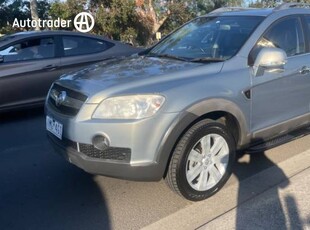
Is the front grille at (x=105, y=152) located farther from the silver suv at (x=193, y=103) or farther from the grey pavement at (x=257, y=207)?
the grey pavement at (x=257, y=207)

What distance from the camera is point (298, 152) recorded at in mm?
4797

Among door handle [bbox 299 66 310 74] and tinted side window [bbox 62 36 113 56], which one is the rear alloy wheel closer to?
door handle [bbox 299 66 310 74]

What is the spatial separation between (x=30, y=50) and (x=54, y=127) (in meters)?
3.33

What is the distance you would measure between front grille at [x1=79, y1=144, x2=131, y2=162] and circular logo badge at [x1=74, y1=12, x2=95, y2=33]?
709 inches

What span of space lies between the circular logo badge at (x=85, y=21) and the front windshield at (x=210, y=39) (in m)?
16.4

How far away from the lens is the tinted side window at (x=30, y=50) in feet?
21.2

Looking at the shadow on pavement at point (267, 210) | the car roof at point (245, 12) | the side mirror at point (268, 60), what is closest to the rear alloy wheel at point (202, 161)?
the shadow on pavement at point (267, 210)

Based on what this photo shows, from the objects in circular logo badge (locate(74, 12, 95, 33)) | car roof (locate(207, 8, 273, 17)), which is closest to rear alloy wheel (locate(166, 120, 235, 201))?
car roof (locate(207, 8, 273, 17))

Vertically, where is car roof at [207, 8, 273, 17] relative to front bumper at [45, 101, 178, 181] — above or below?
above

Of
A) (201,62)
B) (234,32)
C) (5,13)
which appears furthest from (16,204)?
(5,13)

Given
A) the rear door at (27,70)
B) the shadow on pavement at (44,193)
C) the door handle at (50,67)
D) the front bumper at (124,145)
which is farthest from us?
the door handle at (50,67)

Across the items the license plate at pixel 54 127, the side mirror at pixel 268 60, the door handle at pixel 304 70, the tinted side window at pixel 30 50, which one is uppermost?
the side mirror at pixel 268 60

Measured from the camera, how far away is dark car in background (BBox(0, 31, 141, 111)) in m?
6.39

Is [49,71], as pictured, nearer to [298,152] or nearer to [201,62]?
[201,62]
